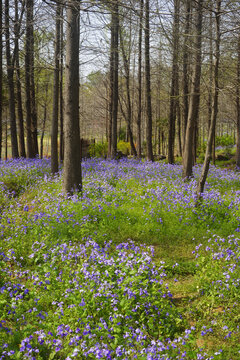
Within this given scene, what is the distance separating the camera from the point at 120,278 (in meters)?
3.91

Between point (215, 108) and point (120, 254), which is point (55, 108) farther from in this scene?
point (120, 254)

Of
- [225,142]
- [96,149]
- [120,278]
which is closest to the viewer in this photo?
[120,278]

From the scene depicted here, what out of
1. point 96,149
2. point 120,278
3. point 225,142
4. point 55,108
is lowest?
point 120,278

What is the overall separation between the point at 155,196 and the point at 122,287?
4.47 meters

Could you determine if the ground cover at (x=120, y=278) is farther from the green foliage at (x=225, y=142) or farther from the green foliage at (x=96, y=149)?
the green foliage at (x=225, y=142)

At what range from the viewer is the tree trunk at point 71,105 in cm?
751

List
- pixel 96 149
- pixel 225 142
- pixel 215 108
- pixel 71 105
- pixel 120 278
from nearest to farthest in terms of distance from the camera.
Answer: pixel 120 278, pixel 215 108, pixel 71 105, pixel 96 149, pixel 225 142

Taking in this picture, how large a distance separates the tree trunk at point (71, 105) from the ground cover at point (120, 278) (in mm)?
603

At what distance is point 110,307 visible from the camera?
3717 mm

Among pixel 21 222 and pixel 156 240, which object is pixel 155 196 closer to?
pixel 156 240

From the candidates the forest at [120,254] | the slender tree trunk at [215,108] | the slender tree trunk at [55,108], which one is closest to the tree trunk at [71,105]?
the forest at [120,254]

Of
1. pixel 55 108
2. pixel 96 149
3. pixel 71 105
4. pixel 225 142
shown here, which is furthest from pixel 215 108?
pixel 225 142

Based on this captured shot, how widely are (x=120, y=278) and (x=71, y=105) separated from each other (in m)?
5.08

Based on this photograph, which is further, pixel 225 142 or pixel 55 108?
pixel 225 142
